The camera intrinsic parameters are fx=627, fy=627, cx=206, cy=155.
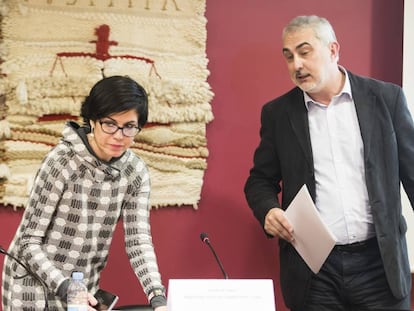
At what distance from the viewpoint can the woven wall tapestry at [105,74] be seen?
7.70 feet

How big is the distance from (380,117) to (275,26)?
0.71 metres

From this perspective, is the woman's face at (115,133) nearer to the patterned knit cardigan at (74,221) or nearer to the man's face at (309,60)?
the patterned knit cardigan at (74,221)

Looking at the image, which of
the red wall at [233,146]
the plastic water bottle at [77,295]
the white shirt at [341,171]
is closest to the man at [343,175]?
the white shirt at [341,171]

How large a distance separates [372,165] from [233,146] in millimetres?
681

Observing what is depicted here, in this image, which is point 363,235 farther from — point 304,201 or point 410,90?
point 410,90

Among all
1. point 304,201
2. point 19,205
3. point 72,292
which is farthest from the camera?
point 19,205

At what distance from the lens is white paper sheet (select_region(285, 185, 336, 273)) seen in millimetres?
1927

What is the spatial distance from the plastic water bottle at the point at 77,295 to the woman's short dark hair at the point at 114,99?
→ 1.49 ft

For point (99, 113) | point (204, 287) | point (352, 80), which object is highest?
point (352, 80)

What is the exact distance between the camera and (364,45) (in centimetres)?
268

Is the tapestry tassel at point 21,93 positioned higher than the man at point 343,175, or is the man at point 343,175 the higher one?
the tapestry tassel at point 21,93

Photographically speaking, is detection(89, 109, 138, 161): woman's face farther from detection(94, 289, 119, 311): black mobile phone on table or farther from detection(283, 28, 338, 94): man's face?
detection(283, 28, 338, 94): man's face

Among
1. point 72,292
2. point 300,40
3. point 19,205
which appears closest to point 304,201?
point 300,40

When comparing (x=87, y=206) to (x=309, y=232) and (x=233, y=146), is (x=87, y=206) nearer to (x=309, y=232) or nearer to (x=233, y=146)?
(x=309, y=232)
